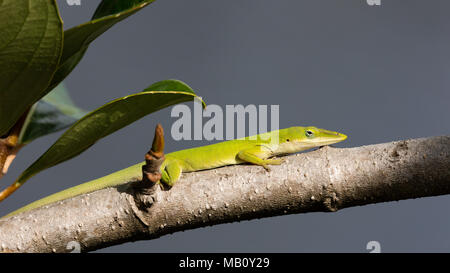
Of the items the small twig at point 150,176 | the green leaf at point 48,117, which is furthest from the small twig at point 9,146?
the small twig at point 150,176

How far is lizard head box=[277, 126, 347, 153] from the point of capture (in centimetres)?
140

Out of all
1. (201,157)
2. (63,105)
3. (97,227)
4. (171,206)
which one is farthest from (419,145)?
(63,105)

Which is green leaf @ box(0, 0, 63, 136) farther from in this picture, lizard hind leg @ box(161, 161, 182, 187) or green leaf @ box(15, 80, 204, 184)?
lizard hind leg @ box(161, 161, 182, 187)

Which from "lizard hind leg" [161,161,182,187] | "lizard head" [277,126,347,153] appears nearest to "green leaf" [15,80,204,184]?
"lizard hind leg" [161,161,182,187]

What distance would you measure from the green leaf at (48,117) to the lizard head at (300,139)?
677 mm

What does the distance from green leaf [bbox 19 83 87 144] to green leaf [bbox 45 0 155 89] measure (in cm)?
15

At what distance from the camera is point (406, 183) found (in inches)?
28.3

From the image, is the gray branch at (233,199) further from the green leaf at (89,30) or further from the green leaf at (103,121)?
the green leaf at (89,30)

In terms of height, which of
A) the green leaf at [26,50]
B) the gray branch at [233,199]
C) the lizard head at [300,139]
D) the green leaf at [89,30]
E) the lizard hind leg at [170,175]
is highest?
the lizard head at [300,139]

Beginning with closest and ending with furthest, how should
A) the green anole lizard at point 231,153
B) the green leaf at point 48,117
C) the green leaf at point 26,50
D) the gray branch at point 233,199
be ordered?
the green leaf at point 26,50 → the gray branch at point 233,199 → the green leaf at point 48,117 → the green anole lizard at point 231,153

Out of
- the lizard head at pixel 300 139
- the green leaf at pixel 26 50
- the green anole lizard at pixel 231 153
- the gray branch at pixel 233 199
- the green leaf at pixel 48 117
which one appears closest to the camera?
the green leaf at pixel 26 50

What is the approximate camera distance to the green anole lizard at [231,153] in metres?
1.15

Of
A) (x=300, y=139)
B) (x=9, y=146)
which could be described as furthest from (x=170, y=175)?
(x=300, y=139)

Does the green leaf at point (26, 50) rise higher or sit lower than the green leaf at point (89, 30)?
lower
